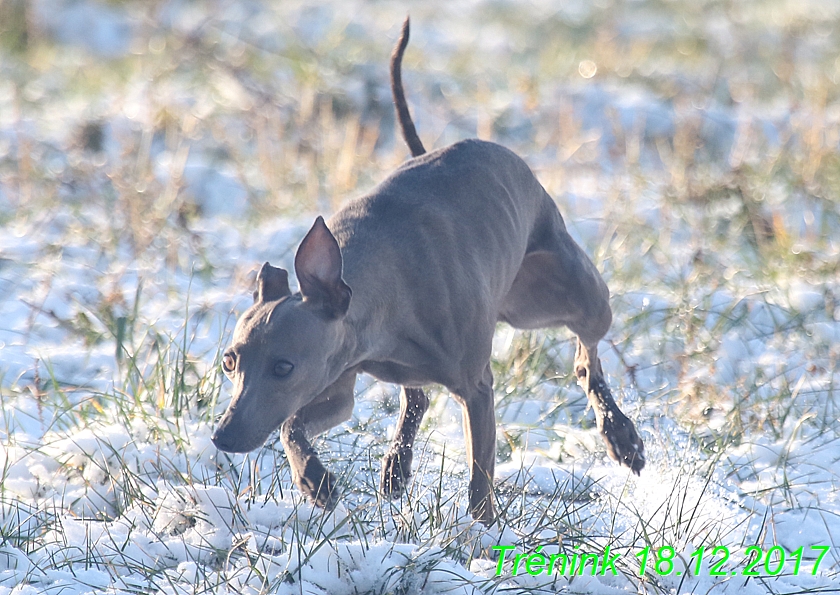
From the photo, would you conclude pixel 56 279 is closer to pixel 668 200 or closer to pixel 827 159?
pixel 668 200

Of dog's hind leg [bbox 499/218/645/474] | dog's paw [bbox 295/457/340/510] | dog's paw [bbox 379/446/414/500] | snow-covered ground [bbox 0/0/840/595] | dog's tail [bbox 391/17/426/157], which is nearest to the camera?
snow-covered ground [bbox 0/0/840/595]

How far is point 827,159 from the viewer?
22.8 feet

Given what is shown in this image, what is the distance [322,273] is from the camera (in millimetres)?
2705

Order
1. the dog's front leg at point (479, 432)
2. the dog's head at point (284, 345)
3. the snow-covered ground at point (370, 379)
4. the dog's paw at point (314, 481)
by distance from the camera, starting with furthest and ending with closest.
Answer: the dog's front leg at point (479, 432), the dog's paw at point (314, 481), the snow-covered ground at point (370, 379), the dog's head at point (284, 345)

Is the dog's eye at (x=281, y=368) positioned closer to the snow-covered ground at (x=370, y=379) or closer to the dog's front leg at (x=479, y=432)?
the snow-covered ground at (x=370, y=379)

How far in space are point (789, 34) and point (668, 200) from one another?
25.5 ft

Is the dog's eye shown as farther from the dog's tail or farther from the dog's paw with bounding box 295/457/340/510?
the dog's tail

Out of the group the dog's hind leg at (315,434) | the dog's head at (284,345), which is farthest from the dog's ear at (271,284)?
the dog's hind leg at (315,434)

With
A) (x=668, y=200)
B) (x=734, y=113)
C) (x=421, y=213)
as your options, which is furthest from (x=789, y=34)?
(x=421, y=213)

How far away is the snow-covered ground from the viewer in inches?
108

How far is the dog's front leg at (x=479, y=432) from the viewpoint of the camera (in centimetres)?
312

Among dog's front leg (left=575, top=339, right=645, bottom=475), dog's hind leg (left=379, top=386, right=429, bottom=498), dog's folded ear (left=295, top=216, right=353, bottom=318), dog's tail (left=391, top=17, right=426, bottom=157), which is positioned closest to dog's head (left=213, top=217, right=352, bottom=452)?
dog's folded ear (left=295, top=216, right=353, bottom=318)

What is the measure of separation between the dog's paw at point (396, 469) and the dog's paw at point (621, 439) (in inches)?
30.3

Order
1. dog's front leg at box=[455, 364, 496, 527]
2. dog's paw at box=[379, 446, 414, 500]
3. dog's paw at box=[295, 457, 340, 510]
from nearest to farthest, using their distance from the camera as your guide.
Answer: dog's paw at box=[295, 457, 340, 510] → dog's front leg at box=[455, 364, 496, 527] → dog's paw at box=[379, 446, 414, 500]
